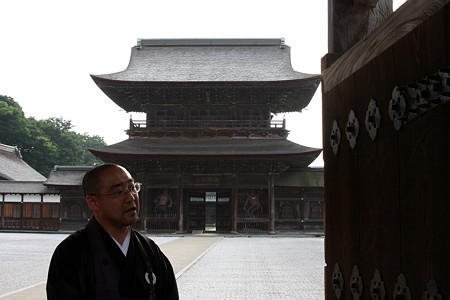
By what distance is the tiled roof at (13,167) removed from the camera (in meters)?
34.9

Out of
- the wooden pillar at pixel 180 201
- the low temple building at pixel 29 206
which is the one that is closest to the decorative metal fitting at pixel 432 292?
the wooden pillar at pixel 180 201

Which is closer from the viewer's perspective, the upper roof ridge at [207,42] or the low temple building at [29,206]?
the low temple building at [29,206]

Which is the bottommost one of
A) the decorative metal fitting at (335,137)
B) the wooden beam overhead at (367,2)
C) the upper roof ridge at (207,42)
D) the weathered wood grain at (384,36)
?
the decorative metal fitting at (335,137)

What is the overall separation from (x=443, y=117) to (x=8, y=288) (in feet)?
26.0

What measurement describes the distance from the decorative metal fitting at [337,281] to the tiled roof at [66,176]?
24.7 m

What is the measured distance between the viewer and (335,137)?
2.37m

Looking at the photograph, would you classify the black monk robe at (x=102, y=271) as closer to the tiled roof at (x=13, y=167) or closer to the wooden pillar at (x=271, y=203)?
the wooden pillar at (x=271, y=203)

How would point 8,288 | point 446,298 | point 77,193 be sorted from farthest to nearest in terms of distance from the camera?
1. point 77,193
2. point 8,288
3. point 446,298

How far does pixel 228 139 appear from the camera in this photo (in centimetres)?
2517

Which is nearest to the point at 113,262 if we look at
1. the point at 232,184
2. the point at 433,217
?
the point at 433,217

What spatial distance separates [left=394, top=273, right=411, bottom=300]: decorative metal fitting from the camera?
5.36ft

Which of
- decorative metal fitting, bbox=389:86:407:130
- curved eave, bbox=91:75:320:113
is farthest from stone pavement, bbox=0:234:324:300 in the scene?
curved eave, bbox=91:75:320:113

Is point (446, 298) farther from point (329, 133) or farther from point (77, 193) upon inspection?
point (77, 193)

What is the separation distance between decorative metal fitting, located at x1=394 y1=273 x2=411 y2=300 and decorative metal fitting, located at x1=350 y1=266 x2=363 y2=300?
0.34 meters
